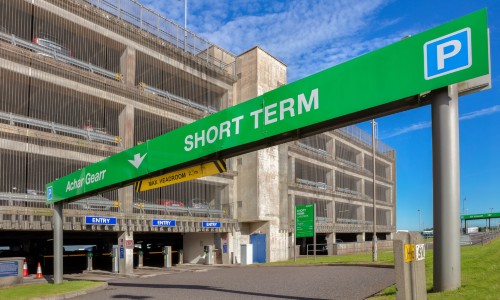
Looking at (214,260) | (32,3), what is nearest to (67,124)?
(32,3)

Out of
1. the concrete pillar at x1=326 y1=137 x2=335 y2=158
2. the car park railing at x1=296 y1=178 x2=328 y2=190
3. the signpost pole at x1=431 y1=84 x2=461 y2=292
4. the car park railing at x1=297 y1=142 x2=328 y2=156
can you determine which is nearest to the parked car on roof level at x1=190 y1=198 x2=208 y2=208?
the car park railing at x1=296 y1=178 x2=328 y2=190

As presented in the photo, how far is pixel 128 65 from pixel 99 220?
10.7 meters

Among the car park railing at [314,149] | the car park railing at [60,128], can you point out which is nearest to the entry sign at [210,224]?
the car park railing at [60,128]

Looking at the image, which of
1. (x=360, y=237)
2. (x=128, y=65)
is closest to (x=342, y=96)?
(x=128, y=65)

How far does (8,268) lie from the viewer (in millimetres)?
17656

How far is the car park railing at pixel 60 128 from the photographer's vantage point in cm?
2431

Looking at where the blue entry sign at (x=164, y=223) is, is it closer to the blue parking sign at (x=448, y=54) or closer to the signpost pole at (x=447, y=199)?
the signpost pole at (x=447, y=199)

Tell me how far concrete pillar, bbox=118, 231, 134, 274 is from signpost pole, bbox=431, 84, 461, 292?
73.7 ft

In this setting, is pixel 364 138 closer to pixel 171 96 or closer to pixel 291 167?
pixel 291 167

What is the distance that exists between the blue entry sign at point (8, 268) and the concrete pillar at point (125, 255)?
8.87 meters

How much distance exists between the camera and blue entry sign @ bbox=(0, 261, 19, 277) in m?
17.4

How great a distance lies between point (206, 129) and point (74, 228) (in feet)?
55.6

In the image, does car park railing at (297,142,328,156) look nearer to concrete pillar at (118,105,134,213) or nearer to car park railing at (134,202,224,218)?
car park railing at (134,202,224,218)

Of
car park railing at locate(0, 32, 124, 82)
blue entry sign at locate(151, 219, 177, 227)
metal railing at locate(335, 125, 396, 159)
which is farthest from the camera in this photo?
metal railing at locate(335, 125, 396, 159)
